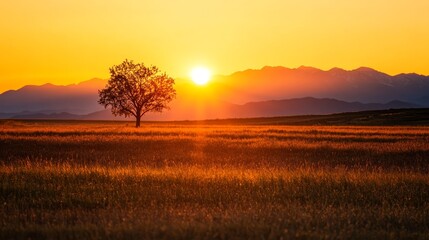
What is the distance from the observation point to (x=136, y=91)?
79375mm

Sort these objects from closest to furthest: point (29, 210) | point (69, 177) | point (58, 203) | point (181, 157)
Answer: point (29, 210), point (58, 203), point (69, 177), point (181, 157)

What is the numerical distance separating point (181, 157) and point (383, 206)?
742 inches

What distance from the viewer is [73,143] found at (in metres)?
40.6

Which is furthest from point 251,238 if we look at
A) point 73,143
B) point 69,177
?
point 73,143

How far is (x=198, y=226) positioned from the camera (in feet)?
34.9

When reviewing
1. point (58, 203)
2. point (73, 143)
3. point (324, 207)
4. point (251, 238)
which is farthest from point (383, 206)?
point (73, 143)

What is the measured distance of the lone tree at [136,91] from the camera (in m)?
A: 78.6

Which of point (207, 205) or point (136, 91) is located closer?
point (207, 205)

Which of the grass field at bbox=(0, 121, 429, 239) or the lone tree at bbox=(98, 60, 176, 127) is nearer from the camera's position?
the grass field at bbox=(0, 121, 429, 239)

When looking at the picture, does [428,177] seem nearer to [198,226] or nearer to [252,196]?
[252,196]

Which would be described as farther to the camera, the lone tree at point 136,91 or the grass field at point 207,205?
the lone tree at point 136,91

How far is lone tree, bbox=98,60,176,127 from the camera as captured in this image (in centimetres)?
7856

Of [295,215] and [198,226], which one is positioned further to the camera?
[295,215]

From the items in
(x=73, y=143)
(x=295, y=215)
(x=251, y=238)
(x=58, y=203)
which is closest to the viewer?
(x=251, y=238)
